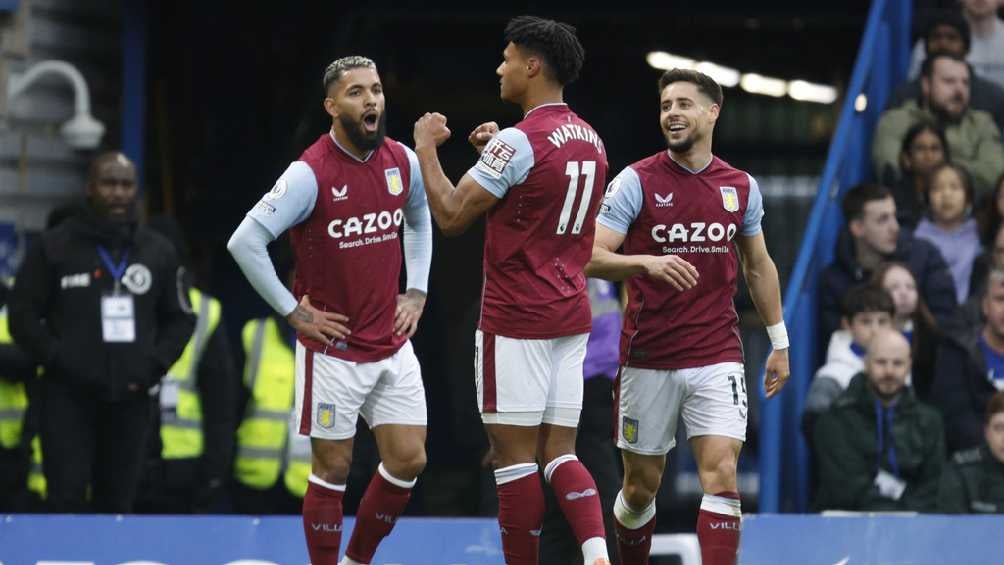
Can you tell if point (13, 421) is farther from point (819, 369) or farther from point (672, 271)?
point (672, 271)

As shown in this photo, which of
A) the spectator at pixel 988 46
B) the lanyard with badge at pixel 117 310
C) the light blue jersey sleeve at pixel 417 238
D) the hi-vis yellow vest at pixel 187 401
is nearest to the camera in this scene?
the light blue jersey sleeve at pixel 417 238

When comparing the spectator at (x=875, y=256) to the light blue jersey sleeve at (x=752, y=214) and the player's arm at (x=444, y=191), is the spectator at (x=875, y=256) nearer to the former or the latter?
the light blue jersey sleeve at (x=752, y=214)

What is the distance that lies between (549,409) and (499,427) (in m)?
0.23

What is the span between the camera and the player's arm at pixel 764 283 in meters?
8.28

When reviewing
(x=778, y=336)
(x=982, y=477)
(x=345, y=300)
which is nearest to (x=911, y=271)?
(x=982, y=477)

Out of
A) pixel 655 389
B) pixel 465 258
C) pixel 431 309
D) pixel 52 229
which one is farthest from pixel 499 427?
pixel 465 258

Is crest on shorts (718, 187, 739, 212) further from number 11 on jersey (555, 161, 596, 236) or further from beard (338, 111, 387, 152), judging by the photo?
beard (338, 111, 387, 152)

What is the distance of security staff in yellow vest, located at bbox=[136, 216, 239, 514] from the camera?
11.0 m

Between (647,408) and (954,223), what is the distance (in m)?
3.99

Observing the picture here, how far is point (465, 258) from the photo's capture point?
17.1 metres

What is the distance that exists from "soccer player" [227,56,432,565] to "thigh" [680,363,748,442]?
3.81 ft

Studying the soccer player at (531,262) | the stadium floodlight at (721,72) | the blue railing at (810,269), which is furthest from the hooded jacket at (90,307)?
the stadium floodlight at (721,72)

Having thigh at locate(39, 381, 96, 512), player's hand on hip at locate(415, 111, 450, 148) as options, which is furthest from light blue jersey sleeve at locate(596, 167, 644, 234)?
thigh at locate(39, 381, 96, 512)

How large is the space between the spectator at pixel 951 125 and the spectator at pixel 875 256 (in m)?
0.69
